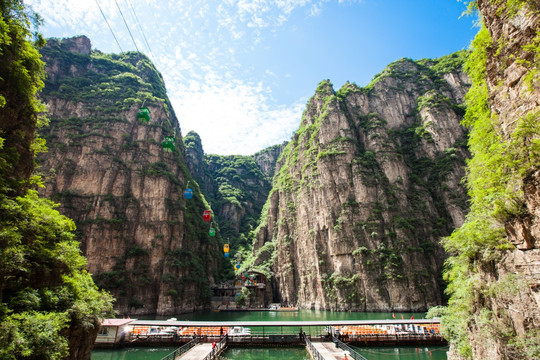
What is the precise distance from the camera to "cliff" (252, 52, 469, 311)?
2085 inches

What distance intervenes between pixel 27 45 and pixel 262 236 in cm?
7801

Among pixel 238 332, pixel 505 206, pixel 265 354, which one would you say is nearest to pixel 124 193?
pixel 238 332

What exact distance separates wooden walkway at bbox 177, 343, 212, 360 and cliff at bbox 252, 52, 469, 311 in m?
39.3

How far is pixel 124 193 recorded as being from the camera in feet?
200

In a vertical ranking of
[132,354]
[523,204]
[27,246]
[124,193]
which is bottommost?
[132,354]

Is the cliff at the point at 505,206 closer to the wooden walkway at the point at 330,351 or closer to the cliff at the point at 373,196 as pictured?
the wooden walkway at the point at 330,351

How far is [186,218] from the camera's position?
66250mm

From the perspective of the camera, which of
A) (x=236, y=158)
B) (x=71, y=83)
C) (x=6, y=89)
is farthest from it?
(x=236, y=158)

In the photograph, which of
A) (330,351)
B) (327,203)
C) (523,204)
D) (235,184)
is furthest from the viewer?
(235,184)

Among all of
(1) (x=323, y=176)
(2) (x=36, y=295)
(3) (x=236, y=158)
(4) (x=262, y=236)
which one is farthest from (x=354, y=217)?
(3) (x=236, y=158)

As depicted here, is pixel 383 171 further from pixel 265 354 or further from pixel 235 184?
pixel 235 184

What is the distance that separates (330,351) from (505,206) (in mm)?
16430

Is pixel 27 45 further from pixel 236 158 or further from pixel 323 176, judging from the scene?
pixel 236 158

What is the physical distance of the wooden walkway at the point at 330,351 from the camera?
17516 millimetres
